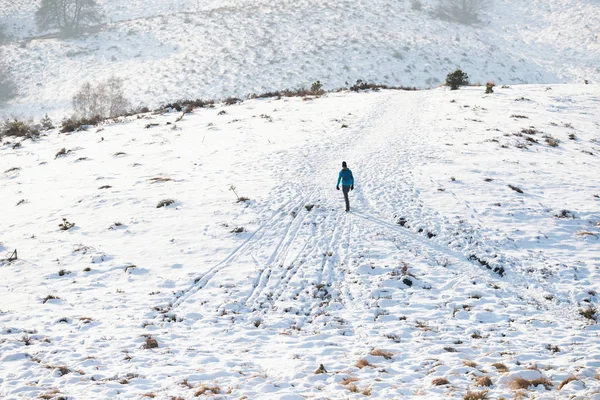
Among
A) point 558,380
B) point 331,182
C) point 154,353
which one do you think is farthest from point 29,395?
point 331,182

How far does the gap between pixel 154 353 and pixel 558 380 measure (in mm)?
7701

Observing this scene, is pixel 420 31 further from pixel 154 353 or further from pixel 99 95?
pixel 154 353

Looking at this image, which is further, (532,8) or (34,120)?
(532,8)

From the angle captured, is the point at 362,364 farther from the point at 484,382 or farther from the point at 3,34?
the point at 3,34

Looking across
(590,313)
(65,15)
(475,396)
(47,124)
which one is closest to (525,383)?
(475,396)

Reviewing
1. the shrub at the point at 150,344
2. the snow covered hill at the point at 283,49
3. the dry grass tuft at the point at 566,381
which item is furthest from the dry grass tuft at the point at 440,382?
the snow covered hill at the point at 283,49

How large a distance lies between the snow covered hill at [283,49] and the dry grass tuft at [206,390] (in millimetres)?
38102

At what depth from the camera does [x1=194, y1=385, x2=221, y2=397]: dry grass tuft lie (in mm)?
7266

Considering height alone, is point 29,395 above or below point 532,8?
below

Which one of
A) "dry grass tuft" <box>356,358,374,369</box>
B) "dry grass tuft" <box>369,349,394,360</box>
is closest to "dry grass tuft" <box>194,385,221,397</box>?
"dry grass tuft" <box>356,358,374,369</box>

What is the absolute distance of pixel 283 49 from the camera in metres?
52.0

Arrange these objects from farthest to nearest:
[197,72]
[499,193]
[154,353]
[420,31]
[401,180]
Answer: [420,31], [197,72], [401,180], [499,193], [154,353]

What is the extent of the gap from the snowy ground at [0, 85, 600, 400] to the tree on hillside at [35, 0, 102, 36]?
46.9 meters

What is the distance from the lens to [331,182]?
17125 millimetres
